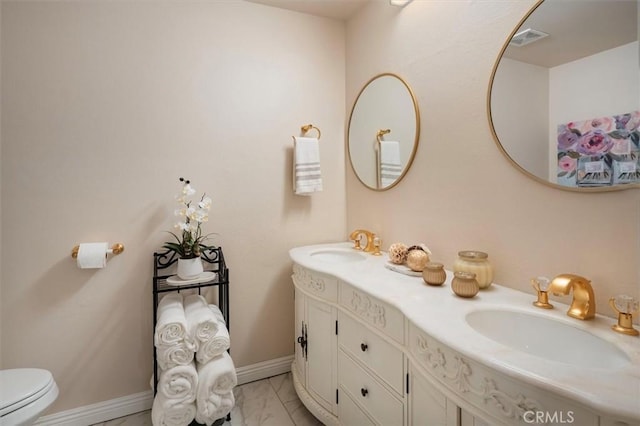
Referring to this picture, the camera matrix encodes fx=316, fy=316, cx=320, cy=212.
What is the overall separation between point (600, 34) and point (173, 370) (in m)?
2.08

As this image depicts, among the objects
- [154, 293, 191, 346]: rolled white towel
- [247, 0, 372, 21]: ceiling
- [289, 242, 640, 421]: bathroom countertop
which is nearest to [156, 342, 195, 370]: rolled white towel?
[154, 293, 191, 346]: rolled white towel

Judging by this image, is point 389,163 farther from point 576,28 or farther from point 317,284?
point 576,28

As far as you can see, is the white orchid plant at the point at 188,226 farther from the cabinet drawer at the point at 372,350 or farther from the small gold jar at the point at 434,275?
the small gold jar at the point at 434,275

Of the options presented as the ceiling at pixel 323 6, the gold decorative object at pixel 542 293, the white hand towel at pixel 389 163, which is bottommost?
the gold decorative object at pixel 542 293

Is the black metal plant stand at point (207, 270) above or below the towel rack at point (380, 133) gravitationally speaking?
below

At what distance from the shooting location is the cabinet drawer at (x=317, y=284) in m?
1.57

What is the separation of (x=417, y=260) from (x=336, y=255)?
0.75m

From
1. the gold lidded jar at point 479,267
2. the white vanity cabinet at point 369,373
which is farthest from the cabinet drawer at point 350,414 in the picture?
the gold lidded jar at point 479,267

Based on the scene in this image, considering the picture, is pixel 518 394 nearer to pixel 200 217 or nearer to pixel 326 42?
→ pixel 200 217

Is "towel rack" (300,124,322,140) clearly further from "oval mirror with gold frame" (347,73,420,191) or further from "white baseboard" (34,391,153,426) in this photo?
"white baseboard" (34,391,153,426)

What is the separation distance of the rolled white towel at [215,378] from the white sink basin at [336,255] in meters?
0.84

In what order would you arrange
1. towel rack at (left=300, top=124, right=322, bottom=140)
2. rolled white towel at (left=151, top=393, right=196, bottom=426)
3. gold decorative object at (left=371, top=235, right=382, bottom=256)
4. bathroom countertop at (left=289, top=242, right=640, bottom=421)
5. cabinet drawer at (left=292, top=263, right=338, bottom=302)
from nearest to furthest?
bathroom countertop at (left=289, top=242, right=640, bottom=421), rolled white towel at (left=151, top=393, right=196, bottom=426), cabinet drawer at (left=292, top=263, right=338, bottom=302), gold decorative object at (left=371, top=235, right=382, bottom=256), towel rack at (left=300, top=124, right=322, bottom=140)

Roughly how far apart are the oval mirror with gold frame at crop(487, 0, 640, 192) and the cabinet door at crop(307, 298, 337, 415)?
112cm

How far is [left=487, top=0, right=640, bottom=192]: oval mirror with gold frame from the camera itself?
97 centimetres
